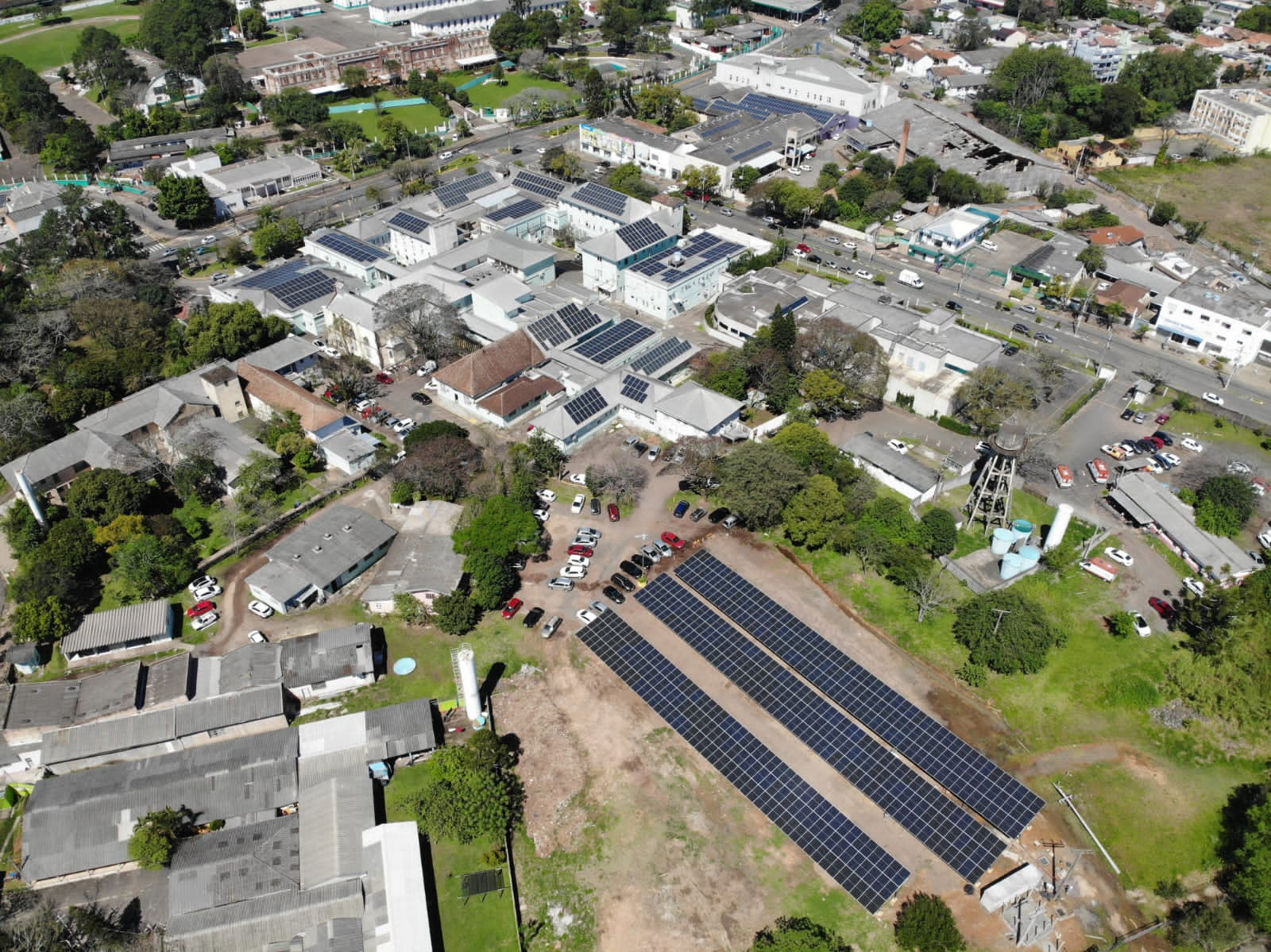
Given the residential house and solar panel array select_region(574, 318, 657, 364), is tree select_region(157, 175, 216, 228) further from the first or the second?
the residential house

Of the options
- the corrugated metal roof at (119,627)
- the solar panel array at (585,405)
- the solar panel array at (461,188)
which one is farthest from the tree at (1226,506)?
the solar panel array at (461,188)

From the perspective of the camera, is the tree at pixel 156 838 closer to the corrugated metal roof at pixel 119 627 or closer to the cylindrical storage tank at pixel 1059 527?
the corrugated metal roof at pixel 119 627

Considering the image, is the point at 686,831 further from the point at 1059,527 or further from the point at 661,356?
the point at 661,356

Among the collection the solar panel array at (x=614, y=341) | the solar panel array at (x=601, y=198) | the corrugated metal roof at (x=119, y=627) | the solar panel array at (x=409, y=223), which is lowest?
the corrugated metal roof at (x=119, y=627)

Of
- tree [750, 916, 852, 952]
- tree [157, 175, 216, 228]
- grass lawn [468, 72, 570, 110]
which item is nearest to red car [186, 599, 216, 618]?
tree [750, 916, 852, 952]

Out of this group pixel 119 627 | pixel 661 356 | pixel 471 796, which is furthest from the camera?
pixel 661 356

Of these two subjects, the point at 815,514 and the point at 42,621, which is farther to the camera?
the point at 815,514

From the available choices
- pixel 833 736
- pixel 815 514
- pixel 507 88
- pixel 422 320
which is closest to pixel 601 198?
pixel 422 320
